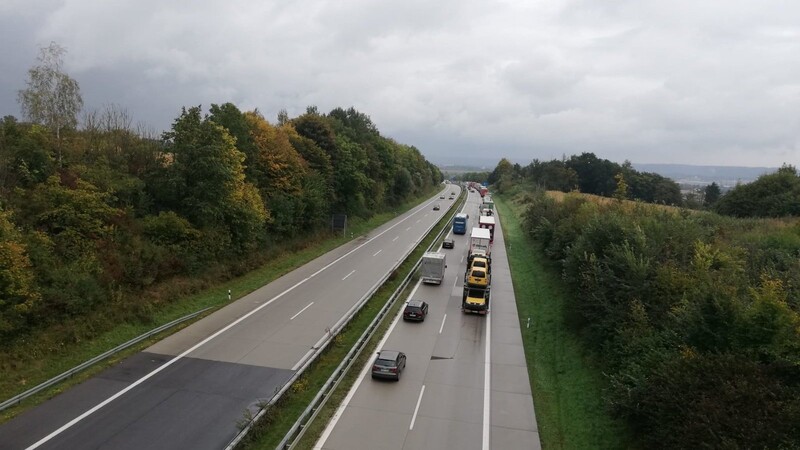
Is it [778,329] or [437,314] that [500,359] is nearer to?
[437,314]

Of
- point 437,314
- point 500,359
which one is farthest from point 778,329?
point 437,314

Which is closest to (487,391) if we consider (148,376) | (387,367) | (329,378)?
(387,367)

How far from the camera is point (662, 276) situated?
22484 millimetres

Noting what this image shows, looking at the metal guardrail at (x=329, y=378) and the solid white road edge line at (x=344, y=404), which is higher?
the metal guardrail at (x=329, y=378)

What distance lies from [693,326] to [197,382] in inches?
712

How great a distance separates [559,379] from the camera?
21984mm

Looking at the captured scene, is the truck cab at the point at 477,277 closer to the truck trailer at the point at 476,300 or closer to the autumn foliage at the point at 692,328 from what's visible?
the truck trailer at the point at 476,300

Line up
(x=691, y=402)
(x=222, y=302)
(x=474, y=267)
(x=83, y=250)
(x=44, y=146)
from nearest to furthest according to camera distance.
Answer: (x=691, y=402)
(x=83, y=250)
(x=44, y=146)
(x=222, y=302)
(x=474, y=267)

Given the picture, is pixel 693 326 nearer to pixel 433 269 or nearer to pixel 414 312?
pixel 414 312

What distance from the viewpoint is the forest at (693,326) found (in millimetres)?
13373

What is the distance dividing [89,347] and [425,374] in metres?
14.2

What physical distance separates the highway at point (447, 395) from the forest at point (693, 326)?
11.9ft

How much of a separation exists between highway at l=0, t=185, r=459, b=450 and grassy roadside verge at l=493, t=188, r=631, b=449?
1004 centimetres

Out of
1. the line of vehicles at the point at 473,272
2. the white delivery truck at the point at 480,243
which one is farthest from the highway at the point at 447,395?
the white delivery truck at the point at 480,243
